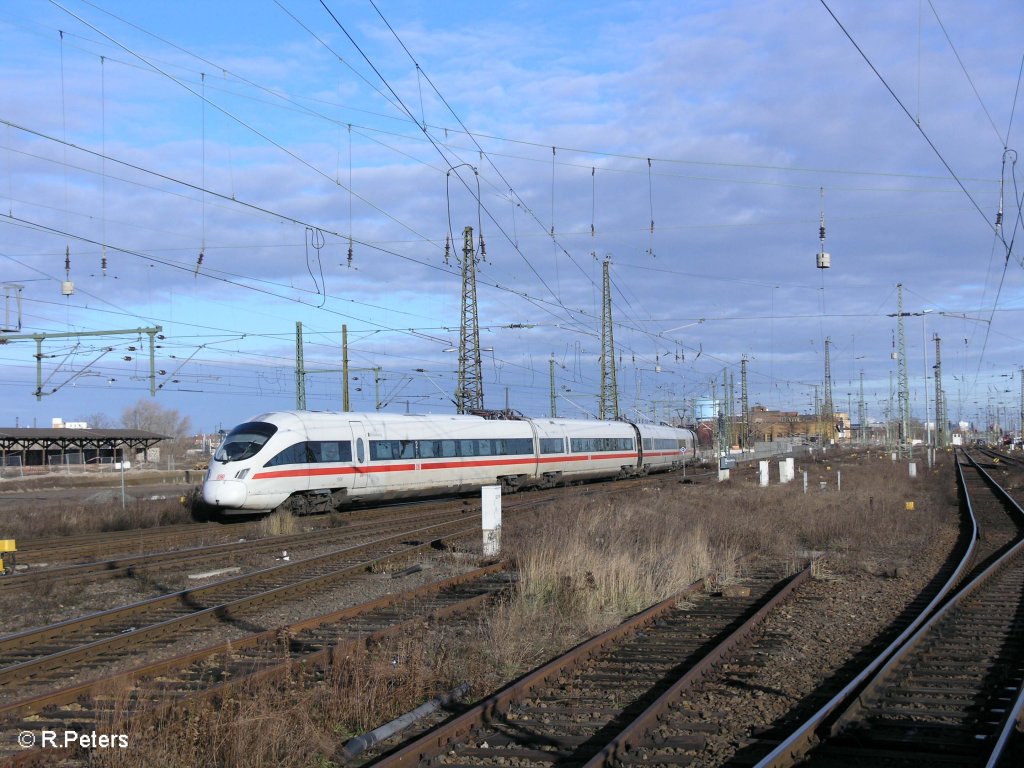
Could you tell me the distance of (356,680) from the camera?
24.3ft

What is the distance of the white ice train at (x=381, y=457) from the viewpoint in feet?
75.4

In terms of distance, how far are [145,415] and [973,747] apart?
12213cm

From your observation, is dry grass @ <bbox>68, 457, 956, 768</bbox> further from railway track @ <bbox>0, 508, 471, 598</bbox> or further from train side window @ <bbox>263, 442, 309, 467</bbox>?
train side window @ <bbox>263, 442, 309, 467</bbox>

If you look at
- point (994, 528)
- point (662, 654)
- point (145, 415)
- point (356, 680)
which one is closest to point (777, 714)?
point (662, 654)

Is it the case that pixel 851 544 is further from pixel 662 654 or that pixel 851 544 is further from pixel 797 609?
pixel 662 654

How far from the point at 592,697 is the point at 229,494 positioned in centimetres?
1659

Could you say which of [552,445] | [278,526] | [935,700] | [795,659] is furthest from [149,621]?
[552,445]

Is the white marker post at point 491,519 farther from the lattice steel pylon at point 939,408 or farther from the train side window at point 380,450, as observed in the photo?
the lattice steel pylon at point 939,408

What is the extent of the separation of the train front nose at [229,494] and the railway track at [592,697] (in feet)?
45.5

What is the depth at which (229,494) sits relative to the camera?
22.5 metres

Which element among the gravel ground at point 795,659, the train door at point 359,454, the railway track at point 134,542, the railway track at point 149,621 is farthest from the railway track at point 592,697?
the train door at point 359,454

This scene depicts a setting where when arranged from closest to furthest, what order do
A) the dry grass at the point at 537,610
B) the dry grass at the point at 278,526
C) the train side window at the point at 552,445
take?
the dry grass at the point at 537,610
the dry grass at the point at 278,526
the train side window at the point at 552,445

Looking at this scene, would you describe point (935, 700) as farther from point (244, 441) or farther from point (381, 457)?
point (381, 457)

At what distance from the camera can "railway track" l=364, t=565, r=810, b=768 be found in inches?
249
